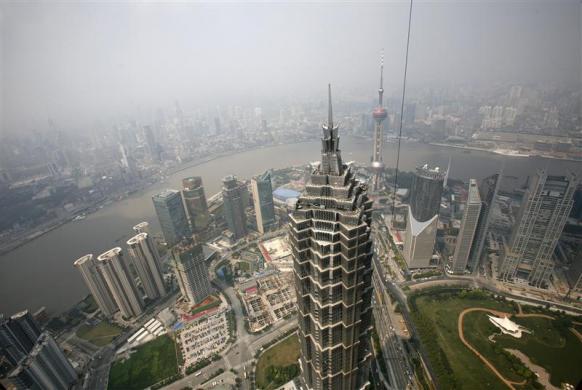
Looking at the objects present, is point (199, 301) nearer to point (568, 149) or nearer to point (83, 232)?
point (83, 232)

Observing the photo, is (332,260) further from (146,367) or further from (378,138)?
(378,138)

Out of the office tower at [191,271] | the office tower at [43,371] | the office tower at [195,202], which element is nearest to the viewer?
the office tower at [43,371]

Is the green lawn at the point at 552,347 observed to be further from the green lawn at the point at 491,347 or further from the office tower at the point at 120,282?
the office tower at the point at 120,282

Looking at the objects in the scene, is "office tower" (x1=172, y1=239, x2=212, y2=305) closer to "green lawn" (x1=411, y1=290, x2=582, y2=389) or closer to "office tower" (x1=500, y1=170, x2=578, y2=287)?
"green lawn" (x1=411, y1=290, x2=582, y2=389)

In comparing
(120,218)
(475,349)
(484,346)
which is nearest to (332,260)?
(475,349)

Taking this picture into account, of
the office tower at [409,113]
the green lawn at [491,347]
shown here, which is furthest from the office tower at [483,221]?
the office tower at [409,113]

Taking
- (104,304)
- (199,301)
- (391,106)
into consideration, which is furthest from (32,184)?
(391,106)
